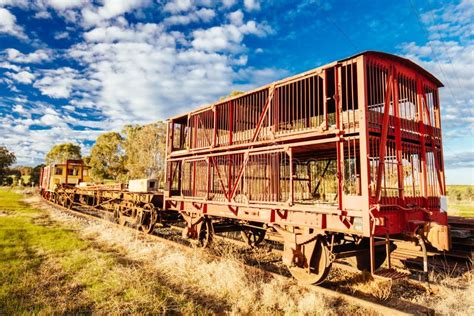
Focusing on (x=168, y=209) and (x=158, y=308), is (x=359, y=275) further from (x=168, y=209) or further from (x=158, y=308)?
(x=168, y=209)

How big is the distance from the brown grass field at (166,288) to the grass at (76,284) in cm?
1

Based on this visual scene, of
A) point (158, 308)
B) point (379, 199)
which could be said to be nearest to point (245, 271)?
point (158, 308)

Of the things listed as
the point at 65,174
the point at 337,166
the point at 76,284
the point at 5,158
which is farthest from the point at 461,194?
the point at 5,158

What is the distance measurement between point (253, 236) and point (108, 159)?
1436 inches

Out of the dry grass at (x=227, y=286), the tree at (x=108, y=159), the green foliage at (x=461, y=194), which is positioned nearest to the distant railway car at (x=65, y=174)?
the tree at (x=108, y=159)

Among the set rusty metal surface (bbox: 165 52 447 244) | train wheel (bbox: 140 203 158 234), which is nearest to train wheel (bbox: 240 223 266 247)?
rusty metal surface (bbox: 165 52 447 244)

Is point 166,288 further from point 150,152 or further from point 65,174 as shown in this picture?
point 150,152

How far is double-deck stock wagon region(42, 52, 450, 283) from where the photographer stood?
18.0 ft

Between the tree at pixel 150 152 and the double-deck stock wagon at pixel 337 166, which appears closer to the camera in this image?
the double-deck stock wagon at pixel 337 166

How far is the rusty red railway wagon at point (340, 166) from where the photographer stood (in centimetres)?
546

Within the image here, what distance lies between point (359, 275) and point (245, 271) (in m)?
2.50

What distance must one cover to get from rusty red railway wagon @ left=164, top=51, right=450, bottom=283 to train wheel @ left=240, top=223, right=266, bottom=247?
33mm

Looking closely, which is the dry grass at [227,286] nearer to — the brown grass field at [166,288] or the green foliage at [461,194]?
the brown grass field at [166,288]

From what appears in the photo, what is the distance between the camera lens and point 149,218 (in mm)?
11859
